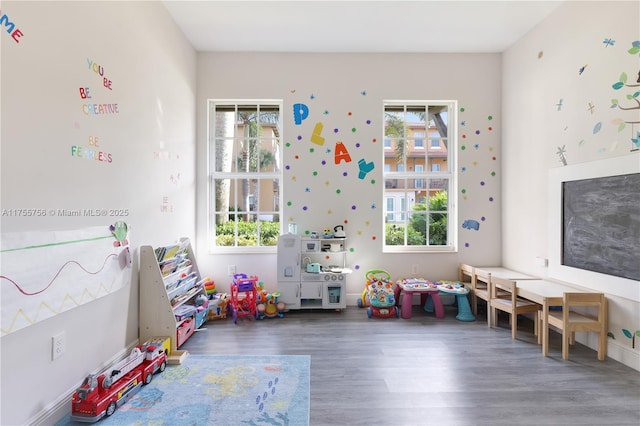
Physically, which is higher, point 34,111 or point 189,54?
point 189,54

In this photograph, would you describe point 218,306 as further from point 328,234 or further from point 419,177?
point 419,177

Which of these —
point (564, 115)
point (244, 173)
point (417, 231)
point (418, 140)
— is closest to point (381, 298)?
point (417, 231)

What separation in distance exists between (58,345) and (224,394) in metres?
0.96

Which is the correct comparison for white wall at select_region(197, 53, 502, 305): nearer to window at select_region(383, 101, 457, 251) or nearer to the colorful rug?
window at select_region(383, 101, 457, 251)

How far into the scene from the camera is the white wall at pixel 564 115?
2279 millimetres

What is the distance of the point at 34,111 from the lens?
151 cm

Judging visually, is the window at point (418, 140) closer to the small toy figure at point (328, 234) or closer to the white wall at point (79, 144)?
the small toy figure at point (328, 234)

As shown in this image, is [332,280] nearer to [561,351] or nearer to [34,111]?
[561,351]

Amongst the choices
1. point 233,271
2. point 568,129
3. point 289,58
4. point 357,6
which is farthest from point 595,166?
point 233,271

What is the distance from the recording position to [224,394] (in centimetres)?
190

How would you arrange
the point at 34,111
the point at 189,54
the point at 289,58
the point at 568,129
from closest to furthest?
the point at 34,111 → the point at 568,129 → the point at 189,54 → the point at 289,58

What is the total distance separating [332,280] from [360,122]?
1.93 m

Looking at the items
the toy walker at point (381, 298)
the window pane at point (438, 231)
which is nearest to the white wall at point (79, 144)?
the toy walker at point (381, 298)

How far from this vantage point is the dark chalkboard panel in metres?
2.18
